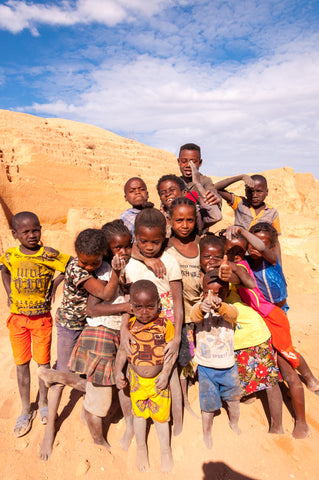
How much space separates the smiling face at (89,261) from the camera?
203cm

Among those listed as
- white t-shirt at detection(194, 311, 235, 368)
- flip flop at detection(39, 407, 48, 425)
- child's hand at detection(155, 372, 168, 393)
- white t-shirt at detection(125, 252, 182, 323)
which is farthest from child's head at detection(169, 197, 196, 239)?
flip flop at detection(39, 407, 48, 425)

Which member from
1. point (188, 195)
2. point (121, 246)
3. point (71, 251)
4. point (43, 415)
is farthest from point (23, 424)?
point (71, 251)

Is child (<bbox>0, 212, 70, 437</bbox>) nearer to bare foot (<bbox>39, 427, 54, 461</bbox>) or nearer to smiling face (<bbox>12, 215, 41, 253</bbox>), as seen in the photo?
smiling face (<bbox>12, 215, 41, 253</bbox>)

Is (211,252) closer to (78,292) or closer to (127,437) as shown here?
(78,292)

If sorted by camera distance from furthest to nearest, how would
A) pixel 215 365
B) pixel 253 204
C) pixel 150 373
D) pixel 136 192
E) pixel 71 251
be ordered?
pixel 71 251, pixel 253 204, pixel 136 192, pixel 215 365, pixel 150 373

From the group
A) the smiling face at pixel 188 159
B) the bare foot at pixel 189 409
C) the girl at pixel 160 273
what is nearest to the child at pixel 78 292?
the girl at pixel 160 273

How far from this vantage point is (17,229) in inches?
96.3

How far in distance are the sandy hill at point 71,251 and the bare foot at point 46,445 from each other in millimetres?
50

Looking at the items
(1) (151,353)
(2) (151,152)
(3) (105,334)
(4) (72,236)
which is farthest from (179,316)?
(2) (151,152)

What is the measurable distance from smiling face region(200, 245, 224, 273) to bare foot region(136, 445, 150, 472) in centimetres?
149

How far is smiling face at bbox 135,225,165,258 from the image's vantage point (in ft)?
6.73

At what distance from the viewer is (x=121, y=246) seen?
7.41ft

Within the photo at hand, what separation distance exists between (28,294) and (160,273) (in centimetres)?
135

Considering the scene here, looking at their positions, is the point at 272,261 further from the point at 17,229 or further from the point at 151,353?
the point at 17,229
